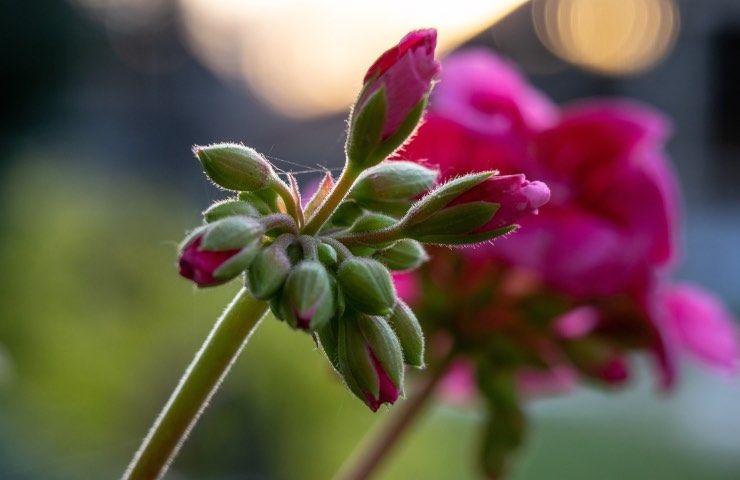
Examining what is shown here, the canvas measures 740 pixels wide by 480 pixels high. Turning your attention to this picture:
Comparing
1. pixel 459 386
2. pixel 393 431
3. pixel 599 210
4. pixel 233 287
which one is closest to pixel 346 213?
pixel 393 431

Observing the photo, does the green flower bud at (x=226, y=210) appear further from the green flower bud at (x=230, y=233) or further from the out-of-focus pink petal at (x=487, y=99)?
the out-of-focus pink petal at (x=487, y=99)

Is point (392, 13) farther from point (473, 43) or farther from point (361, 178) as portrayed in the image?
point (473, 43)

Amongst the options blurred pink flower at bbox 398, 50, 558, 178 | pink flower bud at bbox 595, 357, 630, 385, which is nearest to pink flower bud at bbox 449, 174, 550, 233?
blurred pink flower at bbox 398, 50, 558, 178

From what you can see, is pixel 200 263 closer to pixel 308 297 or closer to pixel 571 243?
pixel 308 297

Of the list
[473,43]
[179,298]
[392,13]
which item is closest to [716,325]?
[392,13]

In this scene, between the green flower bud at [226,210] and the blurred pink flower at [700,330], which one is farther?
the blurred pink flower at [700,330]

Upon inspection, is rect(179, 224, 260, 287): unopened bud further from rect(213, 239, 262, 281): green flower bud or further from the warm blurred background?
the warm blurred background

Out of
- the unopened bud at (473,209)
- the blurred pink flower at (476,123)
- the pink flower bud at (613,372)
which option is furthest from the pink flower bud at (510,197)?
the pink flower bud at (613,372)
